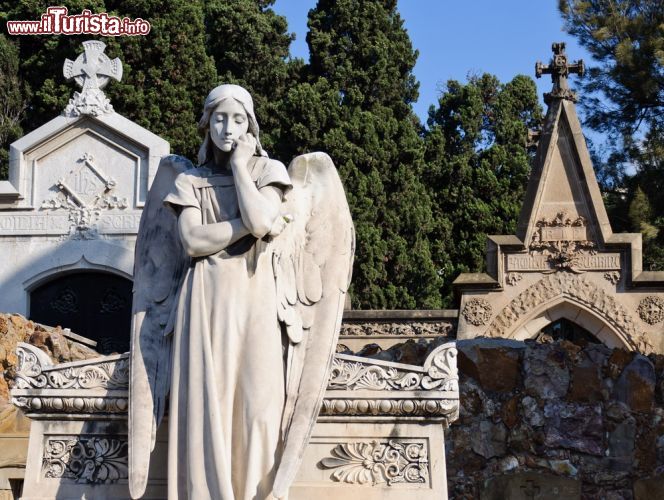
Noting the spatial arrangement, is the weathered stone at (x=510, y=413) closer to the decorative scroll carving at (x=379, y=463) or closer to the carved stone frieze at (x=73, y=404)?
the decorative scroll carving at (x=379, y=463)

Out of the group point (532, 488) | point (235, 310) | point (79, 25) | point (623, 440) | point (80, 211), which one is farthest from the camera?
point (79, 25)

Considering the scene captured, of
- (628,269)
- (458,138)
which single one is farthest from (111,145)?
(458,138)

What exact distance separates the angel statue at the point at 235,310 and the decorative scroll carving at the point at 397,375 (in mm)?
139

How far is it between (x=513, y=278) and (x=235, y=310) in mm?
13402

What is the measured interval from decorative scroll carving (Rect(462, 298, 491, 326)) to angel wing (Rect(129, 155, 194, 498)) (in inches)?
497

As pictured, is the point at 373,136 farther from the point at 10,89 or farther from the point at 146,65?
the point at 10,89

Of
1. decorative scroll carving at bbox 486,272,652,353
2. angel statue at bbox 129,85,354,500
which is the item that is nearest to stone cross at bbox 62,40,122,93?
decorative scroll carving at bbox 486,272,652,353

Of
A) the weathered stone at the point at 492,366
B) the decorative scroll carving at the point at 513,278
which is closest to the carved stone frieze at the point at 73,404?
the weathered stone at the point at 492,366

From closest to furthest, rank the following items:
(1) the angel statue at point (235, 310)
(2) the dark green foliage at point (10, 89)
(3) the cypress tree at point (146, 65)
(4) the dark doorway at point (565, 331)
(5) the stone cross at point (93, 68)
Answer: (1) the angel statue at point (235, 310), (5) the stone cross at point (93, 68), (4) the dark doorway at point (565, 331), (3) the cypress tree at point (146, 65), (2) the dark green foliage at point (10, 89)

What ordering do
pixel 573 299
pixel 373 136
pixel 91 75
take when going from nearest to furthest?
1. pixel 91 75
2. pixel 573 299
3. pixel 373 136

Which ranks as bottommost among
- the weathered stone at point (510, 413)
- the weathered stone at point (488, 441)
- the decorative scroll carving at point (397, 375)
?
the weathered stone at point (488, 441)

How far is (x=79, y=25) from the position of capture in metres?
26.8

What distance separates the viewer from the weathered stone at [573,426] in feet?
27.7

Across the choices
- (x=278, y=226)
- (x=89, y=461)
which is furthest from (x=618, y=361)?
(x=89, y=461)
